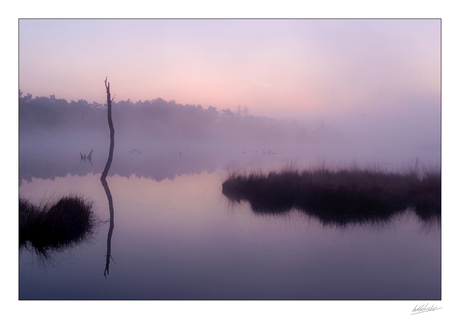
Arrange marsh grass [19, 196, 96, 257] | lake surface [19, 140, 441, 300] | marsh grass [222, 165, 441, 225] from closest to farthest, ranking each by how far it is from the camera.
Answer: lake surface [19, 140, 441, 300], marsh grass [19, 196, 96, 257], marsh grass [222, 165, 441, 225]

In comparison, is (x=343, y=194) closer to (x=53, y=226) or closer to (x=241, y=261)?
(x=241, y=261)

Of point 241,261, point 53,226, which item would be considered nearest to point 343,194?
point 241,261

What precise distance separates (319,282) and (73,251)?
14.4 ft

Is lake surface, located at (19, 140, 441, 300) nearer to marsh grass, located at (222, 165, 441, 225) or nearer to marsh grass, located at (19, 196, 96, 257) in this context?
marsh grass, located at (19, 196, 96, 257)

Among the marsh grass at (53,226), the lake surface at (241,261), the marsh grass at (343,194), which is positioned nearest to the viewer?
the lake surface at (241,261)

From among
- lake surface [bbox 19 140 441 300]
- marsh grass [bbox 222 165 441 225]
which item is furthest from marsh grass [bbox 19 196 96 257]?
marsh grass [bbox 222 165 441 225]

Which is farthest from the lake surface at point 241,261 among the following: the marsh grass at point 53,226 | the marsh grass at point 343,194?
the marsh grass at point 343,194

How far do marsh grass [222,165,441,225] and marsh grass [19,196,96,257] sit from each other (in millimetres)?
4676

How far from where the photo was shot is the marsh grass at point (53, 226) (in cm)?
539

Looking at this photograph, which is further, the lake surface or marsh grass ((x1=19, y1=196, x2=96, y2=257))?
marsh grass ((x1=19, y1=196, x2=96, y2=257))

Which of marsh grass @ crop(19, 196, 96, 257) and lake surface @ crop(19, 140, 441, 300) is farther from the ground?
marsh grass @ crop(19, 196, 96, 257)

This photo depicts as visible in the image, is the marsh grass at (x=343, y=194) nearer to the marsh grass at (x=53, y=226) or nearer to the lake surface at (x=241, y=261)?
the lake surface at (x=241, y=261)

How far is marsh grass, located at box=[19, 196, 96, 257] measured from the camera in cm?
539

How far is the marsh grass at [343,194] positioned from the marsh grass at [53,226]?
4.68 metres
